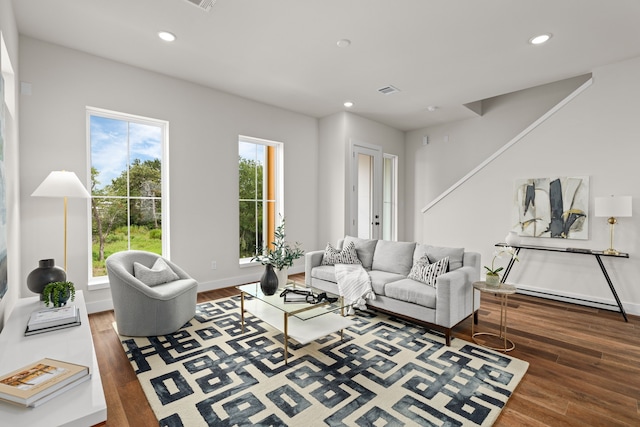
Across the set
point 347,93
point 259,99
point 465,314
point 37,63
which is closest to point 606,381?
point 465,314

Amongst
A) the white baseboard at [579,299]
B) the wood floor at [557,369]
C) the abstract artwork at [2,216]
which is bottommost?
the wood floor at [557,369]

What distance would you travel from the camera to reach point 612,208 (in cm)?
358

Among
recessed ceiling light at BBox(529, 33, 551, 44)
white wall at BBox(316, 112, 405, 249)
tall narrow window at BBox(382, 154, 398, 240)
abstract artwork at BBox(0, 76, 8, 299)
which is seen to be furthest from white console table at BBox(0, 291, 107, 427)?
tall narrow window at BBox(382, 154, 398, 240)

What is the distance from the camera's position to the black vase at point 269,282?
295 centimetres

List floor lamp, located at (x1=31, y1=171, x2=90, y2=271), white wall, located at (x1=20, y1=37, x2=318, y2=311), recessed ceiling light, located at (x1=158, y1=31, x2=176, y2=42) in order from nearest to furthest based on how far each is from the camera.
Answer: floor lamp, located at (x1=31, y1=171, x2=90, y2=271)
recessed ceiling light, located at (x1=158, y1=31, x2=176, y2=42)
white wall, located at (x1=20, y1=37, x2=318, y2=311)

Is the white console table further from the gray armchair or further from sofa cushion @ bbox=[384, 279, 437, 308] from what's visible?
sofa cushion @ bbox=[384, 279, 437, 308]

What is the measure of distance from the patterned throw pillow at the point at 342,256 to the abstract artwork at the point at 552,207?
8.12 ft

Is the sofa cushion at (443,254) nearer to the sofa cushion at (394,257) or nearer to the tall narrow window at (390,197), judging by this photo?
the sofa cushion at (394,257)

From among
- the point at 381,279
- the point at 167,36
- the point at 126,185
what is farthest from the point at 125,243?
the point at 381,279

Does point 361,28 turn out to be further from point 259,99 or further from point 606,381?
point 606,381

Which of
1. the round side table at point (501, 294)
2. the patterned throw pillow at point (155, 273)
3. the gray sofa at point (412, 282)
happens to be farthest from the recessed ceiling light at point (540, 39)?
the patterned throw pillow at point (155, 273)

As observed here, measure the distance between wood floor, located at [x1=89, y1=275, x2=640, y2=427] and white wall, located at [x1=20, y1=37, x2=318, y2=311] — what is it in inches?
44.6

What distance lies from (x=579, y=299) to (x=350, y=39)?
4.28m

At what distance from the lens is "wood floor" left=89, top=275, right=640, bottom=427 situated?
6.23ft
